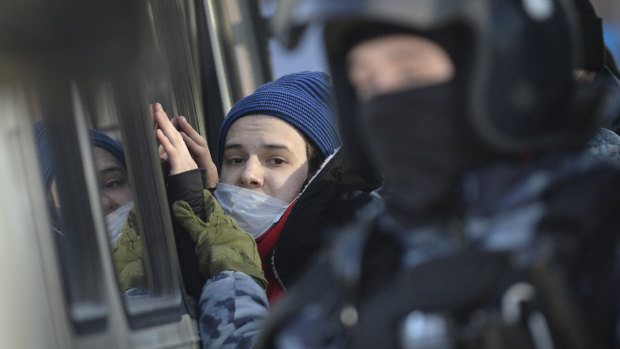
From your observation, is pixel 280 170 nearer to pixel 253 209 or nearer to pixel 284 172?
pixel 284 172

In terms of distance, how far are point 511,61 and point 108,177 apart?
95 cm

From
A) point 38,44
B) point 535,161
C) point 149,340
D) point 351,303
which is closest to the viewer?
point 38,44

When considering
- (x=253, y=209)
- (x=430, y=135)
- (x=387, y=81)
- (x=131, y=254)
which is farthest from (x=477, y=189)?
(x=253, y=209)

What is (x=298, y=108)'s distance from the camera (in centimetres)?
256

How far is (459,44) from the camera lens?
3.72ft

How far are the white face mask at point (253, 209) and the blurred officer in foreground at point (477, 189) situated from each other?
45.5 inches

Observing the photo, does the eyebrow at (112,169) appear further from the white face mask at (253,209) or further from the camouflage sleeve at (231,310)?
the white face mask at (253,209)

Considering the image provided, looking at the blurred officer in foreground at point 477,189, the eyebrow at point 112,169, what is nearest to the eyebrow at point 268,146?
the eyebrow at point 112,169

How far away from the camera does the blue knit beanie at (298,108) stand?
252 cm

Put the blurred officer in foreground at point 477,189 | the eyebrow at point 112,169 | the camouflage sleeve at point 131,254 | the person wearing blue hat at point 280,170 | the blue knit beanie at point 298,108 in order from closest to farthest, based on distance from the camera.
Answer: the blurred officer in foreground at point 477,189 < the eyebrow at point 112,169 < the camouflage sleeve at point 131,254 < the person wearing blue hat at point 280,170 < the blue knit beanie at point 298,108

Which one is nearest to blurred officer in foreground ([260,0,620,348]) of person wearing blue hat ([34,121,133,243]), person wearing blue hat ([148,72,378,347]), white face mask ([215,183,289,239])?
person wearing blue hat ([34,121,133,243])

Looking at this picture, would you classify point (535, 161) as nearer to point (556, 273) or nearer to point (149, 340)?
point (556, 273)

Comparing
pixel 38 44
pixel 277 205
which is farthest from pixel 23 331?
pixel 277 205

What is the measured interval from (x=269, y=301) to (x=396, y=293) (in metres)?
1.12
